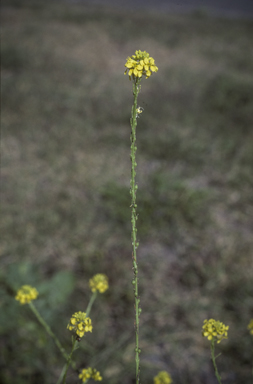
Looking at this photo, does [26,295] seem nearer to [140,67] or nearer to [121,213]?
[140,67]

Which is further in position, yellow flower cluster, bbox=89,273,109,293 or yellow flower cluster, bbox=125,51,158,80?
yellow flower cluster, bbox=89,273,109,293

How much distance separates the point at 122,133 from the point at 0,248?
9.29ft

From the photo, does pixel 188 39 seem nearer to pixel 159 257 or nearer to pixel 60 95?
pixel 60 95

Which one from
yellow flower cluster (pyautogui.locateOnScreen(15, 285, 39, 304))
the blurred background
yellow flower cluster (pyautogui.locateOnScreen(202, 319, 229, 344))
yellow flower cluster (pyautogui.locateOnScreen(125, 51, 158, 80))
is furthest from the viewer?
the blurred background

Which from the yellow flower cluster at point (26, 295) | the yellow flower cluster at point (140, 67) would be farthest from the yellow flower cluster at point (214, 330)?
the yellow flower cluster at point (140, 67)

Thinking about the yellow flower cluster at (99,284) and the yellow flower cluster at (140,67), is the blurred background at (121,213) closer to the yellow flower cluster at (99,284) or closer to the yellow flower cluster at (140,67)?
the yellow flower cluster at (99,284)

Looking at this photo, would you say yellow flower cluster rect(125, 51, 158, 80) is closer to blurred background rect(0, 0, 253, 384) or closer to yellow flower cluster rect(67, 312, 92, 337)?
yellow flower cluster rect(67, 312, 92, 337)

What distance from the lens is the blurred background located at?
1.88 m

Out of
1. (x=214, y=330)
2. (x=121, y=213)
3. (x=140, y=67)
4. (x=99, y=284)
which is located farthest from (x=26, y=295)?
(x=121, y=213)

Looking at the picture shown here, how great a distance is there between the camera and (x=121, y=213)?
2988 millimetres

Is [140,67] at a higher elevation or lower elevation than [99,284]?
higher

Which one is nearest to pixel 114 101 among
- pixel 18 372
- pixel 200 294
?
pixel 200 294

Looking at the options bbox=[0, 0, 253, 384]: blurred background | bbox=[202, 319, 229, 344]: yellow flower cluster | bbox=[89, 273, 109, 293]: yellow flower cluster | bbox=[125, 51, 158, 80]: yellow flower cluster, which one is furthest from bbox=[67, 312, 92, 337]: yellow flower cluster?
bbox=[0, 0, 253, 384]: blurred background

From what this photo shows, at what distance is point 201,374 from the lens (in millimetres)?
1803
